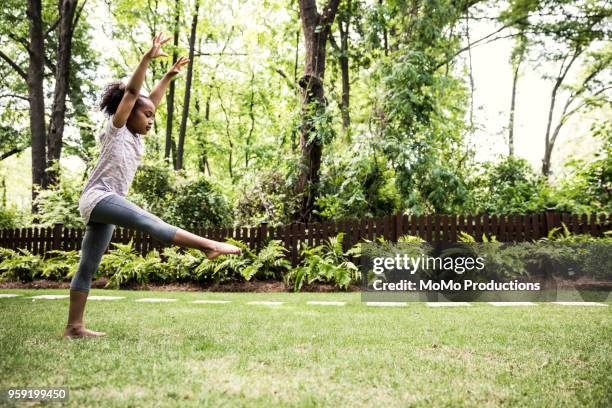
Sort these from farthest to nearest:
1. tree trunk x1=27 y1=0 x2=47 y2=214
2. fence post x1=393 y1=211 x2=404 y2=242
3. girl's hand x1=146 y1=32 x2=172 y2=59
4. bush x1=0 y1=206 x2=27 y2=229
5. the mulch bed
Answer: tree trunk x1=27 y1=0 x2=47 y2=214 → bush x1=0 y1=206 x2=27 y2=229 → fence post x1=393 y1=211 x2=404 y2=242 → the mulch bed → girl's hand x1=146 y1=32 x2=172 y2=59

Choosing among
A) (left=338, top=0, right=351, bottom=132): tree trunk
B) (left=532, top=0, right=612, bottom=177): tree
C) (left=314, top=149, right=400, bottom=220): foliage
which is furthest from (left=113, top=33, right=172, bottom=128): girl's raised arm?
(left=532, top=0, right=612, bottom=177): tree

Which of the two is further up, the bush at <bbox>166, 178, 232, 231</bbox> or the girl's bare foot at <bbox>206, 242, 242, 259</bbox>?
the bush at <bbox>166, 178, 232, 231</bbox>

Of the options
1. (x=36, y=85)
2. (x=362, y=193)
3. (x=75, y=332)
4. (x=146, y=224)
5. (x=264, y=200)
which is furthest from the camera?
(x=36, y=85)

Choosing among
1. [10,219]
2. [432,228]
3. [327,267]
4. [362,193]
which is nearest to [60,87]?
[10,219]

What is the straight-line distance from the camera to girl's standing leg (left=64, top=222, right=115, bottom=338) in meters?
3.33

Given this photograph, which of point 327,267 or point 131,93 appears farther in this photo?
point 327,267

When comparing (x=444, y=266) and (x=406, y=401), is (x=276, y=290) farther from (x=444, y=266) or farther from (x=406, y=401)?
(x=406, y=401)

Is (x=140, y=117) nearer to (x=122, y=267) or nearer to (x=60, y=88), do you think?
(x=122, y=267)

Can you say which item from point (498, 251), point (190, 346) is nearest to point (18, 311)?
point (190, 346)

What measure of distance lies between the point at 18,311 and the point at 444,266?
5.80m

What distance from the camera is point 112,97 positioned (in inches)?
133

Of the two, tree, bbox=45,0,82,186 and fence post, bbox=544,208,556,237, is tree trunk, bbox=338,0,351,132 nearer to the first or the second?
fence post, bbox=544,208,556,237

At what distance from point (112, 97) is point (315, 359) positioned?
2.32 meters

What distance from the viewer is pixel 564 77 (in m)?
22.7
